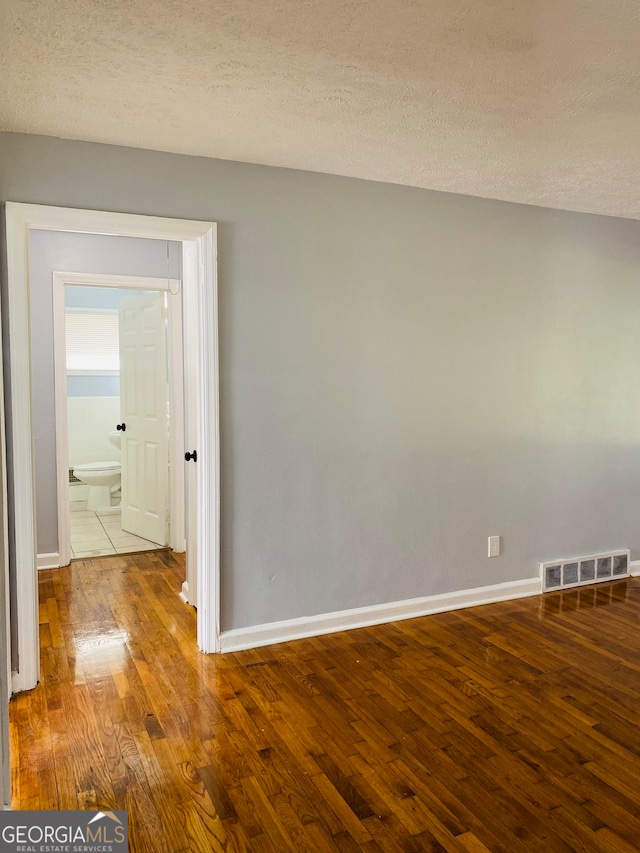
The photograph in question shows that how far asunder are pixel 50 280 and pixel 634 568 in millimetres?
4659

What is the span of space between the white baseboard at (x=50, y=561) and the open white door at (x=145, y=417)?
0.81 meters

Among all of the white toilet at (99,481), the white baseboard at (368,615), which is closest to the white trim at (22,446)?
the white baseboard at (368,615)

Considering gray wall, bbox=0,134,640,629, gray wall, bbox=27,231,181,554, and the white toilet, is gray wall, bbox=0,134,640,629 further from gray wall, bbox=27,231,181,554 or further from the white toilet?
the white toilet

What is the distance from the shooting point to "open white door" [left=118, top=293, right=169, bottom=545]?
5051mm

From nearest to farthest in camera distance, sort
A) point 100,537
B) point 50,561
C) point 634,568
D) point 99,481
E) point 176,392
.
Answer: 1. point 634,568
2. point 50,561
3. point 176,392
4. point 100,537
5. point 99,481

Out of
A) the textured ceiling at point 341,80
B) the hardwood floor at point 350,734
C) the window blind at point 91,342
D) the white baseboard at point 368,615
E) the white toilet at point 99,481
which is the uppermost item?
the textured ceiling at point 341,80

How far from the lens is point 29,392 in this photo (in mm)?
2805

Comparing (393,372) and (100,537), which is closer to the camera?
(393,372)

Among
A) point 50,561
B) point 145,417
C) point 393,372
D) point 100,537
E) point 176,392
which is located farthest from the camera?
point 100,537

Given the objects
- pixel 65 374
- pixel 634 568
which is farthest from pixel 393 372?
pixel 65 374

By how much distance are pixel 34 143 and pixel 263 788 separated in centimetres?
272

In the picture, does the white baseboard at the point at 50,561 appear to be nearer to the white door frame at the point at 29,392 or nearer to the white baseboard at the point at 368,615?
the white door frame at the point at 29,392

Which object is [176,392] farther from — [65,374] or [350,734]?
[350,734]

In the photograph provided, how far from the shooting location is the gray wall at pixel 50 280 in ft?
15.1
